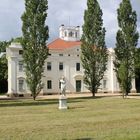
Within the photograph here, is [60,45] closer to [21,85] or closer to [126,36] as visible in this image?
[21,85]

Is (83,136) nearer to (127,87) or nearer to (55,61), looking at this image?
(127,87)

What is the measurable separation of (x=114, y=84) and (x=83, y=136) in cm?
5834

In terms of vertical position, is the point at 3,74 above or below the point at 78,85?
above

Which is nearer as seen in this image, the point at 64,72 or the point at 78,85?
the point at 64,72

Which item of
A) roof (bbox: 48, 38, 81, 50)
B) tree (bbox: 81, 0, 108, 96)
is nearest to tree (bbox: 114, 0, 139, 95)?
tree (bbox: 81, 0, 108, 96)

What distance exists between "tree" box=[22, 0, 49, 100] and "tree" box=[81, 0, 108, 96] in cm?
633

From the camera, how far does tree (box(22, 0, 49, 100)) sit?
1793 inches

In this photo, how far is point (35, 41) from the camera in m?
45.8

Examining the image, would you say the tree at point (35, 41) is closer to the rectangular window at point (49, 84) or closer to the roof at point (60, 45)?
the rectangular window at point (49, 84)

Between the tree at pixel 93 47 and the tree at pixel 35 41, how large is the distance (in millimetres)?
6331

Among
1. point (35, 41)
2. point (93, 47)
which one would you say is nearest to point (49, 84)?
point (93, 47)

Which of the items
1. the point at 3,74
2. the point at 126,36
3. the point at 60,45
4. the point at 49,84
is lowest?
the point at 49,84

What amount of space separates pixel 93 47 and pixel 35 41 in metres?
8.18

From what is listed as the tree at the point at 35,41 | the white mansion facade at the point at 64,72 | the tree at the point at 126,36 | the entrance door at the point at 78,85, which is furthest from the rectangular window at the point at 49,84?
the tree at the point at 35,41
